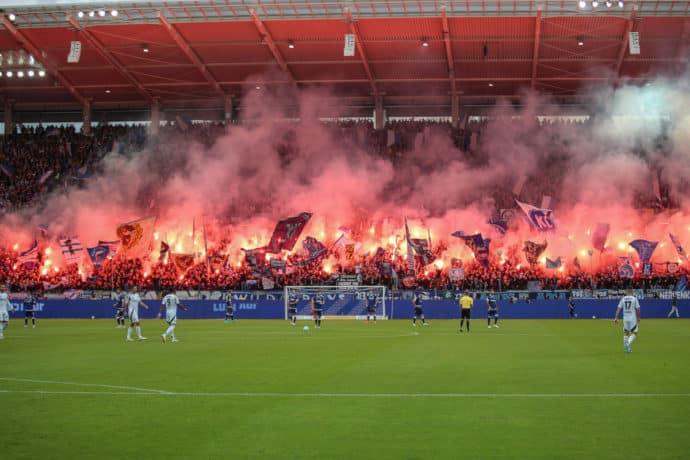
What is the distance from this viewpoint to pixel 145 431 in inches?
381

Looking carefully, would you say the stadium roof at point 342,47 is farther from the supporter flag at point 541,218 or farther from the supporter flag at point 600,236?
the supporter flag at point 600,236

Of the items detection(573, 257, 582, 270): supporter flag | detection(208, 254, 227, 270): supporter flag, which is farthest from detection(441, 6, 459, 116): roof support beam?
detection(208, 254, 227, 270): supporter flag

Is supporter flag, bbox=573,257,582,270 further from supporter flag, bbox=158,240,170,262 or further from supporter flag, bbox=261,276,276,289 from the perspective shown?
supporter flag, bbox=158,240,170,262

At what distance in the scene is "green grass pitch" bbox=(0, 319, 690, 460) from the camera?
877 centimetres

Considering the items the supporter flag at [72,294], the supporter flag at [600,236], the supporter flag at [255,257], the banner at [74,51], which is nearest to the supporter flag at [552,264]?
the supporter flag at [600,236]

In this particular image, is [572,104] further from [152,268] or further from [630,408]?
[630,408]

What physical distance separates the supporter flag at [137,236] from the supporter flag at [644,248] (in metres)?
30.6

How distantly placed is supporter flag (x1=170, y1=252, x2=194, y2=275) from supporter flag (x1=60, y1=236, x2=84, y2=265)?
5.94 meters

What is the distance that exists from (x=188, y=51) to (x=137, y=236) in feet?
41.2

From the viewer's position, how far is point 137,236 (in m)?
49.5

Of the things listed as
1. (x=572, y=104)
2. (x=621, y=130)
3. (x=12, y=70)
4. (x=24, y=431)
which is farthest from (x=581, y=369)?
(x=12, y=70)

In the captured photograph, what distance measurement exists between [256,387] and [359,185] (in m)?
39.0

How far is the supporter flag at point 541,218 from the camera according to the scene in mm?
47438

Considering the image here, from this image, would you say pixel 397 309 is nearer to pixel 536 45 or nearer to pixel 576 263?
pixel 576 263
